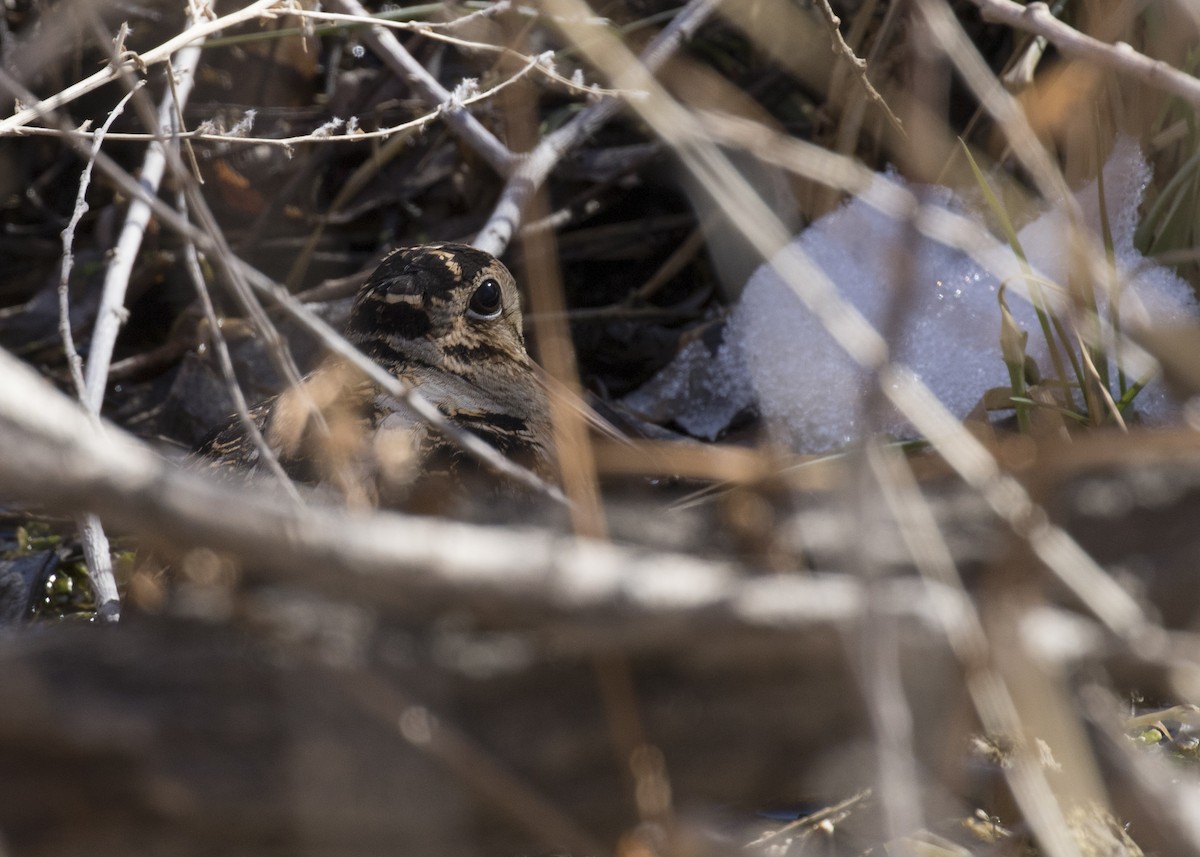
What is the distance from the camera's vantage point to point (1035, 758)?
4.34ft

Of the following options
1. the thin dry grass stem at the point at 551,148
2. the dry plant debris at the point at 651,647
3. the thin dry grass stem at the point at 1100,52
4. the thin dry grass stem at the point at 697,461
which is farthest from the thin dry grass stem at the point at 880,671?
the thin dry grass stem at the point at 551,148

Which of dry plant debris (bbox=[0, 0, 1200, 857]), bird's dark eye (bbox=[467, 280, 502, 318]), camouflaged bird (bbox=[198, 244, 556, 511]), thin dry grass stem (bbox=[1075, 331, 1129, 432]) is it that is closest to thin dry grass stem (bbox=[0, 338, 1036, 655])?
dry plant debris (bbox=[0, 0, 1200, 857])

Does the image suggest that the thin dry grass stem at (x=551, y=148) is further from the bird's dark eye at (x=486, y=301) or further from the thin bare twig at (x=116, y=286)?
the thin bare twig at (x=116, y=286)

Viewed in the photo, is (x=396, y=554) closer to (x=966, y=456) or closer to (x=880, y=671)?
(x=880, y=671)

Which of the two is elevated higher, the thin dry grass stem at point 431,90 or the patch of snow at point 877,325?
the thin dry grass stem at point 431,90

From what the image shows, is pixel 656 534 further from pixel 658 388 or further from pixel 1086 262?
pixel 658 388

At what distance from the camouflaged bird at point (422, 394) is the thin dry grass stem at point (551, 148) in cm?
21

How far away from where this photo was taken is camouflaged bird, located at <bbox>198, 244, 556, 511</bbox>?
2064 millimetres

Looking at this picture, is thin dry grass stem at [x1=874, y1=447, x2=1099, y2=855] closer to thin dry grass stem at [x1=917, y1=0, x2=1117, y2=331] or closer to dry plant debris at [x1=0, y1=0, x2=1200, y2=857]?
dry plant debris at [x1=0, y1=0, x2=1200, y2=857]

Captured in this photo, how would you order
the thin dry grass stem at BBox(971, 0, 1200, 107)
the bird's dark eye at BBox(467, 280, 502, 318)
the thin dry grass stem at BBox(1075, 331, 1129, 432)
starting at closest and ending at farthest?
the thin dry grass stem at BBox(971, 0, 1200, 107) → the thin dry grass stem at BBox(1075, 331, 1129, 432) → the bird's dark eye at BBox(467, 280, 502, 318)

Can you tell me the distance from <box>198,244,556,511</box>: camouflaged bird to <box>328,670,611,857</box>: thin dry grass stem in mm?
677

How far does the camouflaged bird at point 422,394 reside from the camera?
6.77 ft

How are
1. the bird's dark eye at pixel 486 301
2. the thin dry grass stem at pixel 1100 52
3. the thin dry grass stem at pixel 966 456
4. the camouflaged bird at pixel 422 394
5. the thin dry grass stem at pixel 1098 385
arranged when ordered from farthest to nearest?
the bird's dark eye at pixel 486 301 → the thin dry grass stem at pixel 1098 385 → the camouflaged bird at pixel 422 394 → the thin dry grass stem at pixel 1100 52 → the thin dry grass stem at pixel 966 456

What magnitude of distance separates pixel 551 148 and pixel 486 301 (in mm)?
630
